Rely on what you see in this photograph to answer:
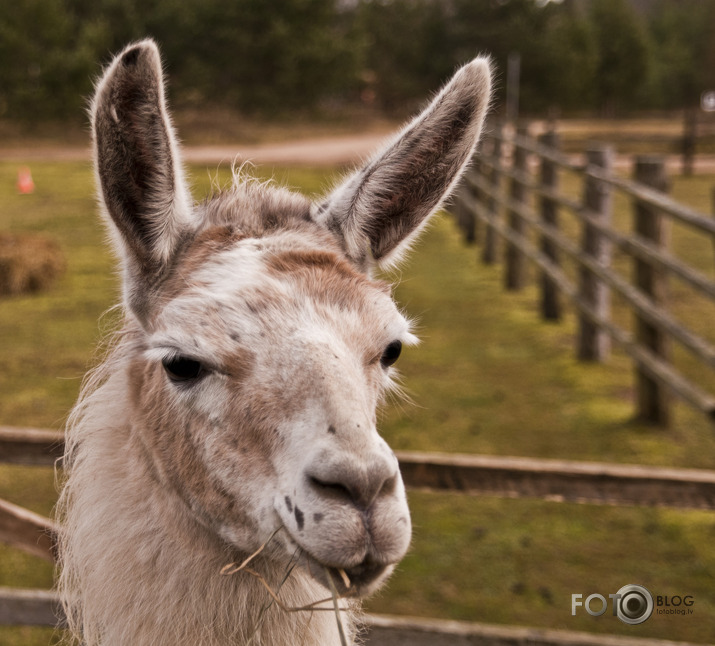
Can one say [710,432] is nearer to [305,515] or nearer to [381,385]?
[381,385]

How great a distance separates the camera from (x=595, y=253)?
709cm

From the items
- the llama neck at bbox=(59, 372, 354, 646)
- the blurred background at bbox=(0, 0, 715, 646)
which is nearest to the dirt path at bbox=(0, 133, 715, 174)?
the blurred background at bbox=(0, 0, 715, 646)

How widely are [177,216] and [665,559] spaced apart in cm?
364

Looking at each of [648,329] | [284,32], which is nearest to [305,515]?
[648,329]

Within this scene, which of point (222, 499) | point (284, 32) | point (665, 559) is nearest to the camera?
point (222, 499)

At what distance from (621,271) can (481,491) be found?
868 cm

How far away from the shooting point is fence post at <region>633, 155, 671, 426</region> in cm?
571

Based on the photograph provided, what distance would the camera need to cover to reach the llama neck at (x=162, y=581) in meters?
1.88

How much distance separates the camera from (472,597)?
398cm

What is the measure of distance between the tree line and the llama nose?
23.1 meters

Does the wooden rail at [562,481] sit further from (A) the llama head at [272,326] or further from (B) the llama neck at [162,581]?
(A) the llama head at [272,326]

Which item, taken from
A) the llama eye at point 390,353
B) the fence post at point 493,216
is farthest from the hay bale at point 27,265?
the llama eye at point 390,353

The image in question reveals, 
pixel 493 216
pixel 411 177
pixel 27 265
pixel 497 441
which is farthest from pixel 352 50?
pixel 411 177

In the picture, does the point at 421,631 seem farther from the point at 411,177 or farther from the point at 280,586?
the point at 411,177
